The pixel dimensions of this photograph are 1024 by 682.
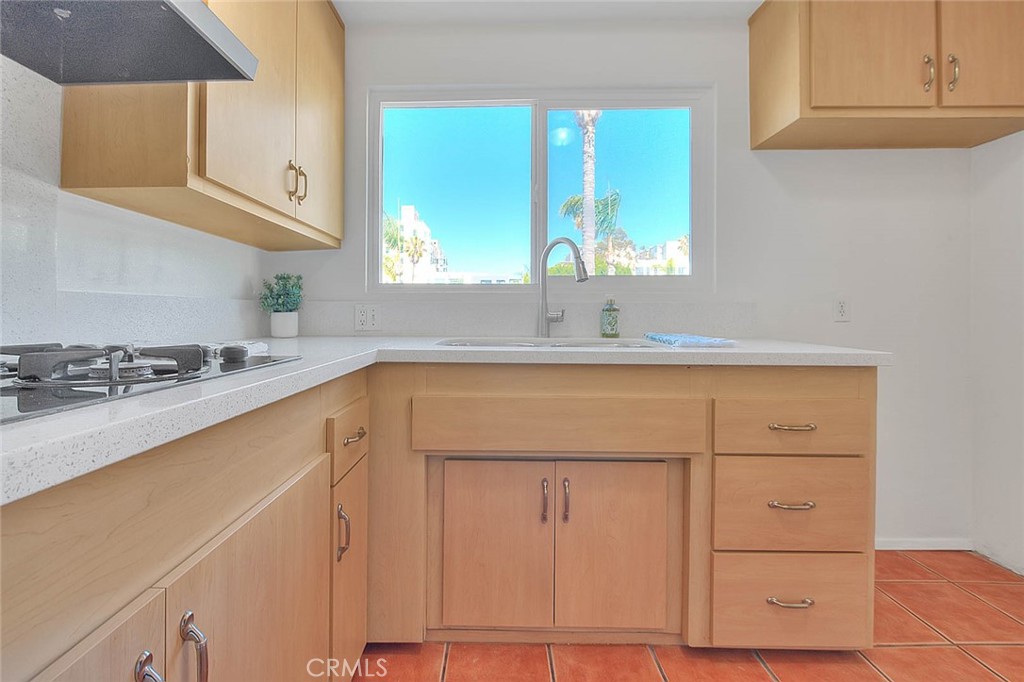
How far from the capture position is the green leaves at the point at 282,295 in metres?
2.16

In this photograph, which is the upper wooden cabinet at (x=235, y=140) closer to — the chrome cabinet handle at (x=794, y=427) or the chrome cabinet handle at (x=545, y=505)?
the chrome cabinet handle at (x=545, y=505)

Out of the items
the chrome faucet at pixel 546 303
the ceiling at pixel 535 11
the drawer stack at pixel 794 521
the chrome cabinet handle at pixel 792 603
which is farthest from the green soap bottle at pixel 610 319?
the ceiling at pixel 535 11

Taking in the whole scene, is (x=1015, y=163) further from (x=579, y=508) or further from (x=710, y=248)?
(x=579, y=508)

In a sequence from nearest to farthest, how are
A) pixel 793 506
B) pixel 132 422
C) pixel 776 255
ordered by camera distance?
pixel 132 422, pixel 793 506, pixel 776 255

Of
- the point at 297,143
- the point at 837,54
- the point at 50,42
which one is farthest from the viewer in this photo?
the point at 837,54

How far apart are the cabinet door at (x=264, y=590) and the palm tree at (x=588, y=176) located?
1.53m

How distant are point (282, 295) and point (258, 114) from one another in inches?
33.5

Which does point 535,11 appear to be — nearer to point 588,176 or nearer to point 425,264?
point 588,176

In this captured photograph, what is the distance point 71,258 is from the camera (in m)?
1.27

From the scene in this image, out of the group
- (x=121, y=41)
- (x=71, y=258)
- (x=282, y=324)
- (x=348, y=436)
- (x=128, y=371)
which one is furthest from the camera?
(x=282, y=324)

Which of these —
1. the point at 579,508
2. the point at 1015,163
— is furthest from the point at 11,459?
the point at 1015,163

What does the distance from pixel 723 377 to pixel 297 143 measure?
1.46 metres

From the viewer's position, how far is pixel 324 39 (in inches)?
79.0

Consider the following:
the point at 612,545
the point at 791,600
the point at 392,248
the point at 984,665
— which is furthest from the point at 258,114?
the point at 984,665
